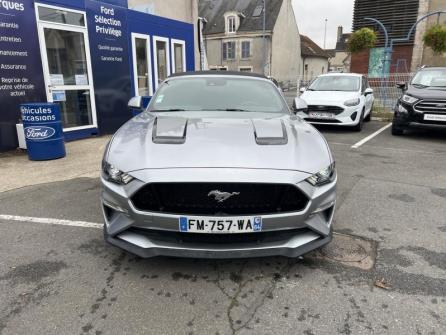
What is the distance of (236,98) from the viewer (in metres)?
4.25

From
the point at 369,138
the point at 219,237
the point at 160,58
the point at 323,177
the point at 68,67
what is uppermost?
the point at 160,58

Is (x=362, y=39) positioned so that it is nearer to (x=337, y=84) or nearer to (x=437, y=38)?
(x=437, y=38)

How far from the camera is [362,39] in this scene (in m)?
24.1

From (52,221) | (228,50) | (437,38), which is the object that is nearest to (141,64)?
(52,221)

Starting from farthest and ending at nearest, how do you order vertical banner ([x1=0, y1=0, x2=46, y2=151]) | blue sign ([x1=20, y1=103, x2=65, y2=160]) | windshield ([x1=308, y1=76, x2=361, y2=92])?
windshield ([x1=308, y1=76, x2=361, y2=92])
vertical banner ([x1=0, y1=0, x2=46, y2=151])
blue sign ([x1=20, y1=103, x2=65, y2=160])

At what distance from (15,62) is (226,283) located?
20.9 feet

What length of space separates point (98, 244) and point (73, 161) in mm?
3614

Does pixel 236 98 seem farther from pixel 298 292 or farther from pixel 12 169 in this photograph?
pixel 12 169

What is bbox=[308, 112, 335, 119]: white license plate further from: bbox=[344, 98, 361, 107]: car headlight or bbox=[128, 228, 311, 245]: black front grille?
bbox=[128, 228, 311, 245]: black front grille

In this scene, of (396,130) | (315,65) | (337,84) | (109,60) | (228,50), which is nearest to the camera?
(109,60)

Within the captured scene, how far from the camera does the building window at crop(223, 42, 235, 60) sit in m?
44.0

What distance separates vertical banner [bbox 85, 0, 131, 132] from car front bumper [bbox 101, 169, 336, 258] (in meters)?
6.65

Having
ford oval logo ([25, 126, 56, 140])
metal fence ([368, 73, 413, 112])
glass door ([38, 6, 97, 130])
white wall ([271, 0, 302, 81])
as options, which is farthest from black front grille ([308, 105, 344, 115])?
white wall ([271, 0, 302, 81])

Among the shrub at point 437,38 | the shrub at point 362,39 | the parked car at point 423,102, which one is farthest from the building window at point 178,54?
the shrub at point 437,38
